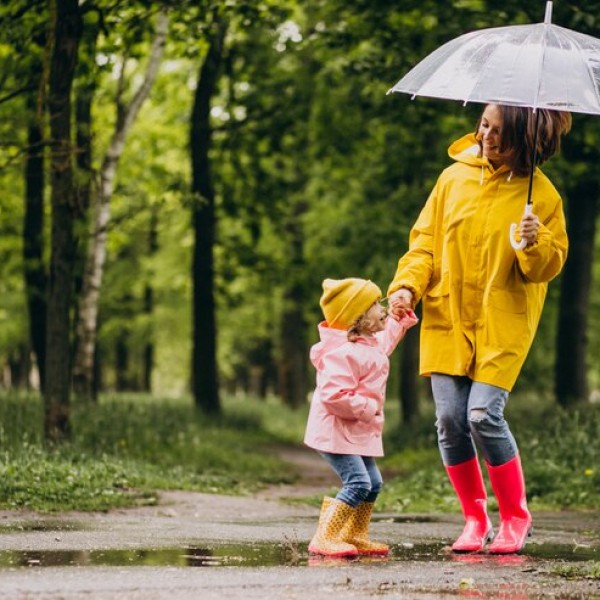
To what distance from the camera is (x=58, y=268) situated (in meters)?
12.2

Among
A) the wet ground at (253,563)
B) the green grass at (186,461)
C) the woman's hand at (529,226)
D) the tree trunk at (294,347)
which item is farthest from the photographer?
the tree trunk at (294,347)

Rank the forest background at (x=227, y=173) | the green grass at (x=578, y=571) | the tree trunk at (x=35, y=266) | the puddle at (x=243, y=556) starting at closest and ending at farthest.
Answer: the green grass at (x=578, y=571) < the puddle at (x=243, y=556) < the forest background at (x=227, y=173) < the tree trunk at (x=35, y=266)

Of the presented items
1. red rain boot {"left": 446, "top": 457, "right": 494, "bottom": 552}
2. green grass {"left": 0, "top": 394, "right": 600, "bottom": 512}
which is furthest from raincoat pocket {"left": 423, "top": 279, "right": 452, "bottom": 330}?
green grass {"left": 0, "top": 394, "right": 600, "bottom": 512}

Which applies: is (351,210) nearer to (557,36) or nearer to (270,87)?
(270,87)

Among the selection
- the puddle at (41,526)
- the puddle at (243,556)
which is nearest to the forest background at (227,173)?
the puddle at (41,526)

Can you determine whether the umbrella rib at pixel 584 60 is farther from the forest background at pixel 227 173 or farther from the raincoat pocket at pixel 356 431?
the forest background at pixel 227 173

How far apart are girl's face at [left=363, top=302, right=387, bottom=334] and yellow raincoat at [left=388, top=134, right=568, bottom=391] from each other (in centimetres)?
23

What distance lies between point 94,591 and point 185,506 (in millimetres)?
5994

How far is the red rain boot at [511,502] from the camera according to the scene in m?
6.74

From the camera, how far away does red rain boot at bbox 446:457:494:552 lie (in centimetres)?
680

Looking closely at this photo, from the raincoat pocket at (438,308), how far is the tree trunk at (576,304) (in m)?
13.2

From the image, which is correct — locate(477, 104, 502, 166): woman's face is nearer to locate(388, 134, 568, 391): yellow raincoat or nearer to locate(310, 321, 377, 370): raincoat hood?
locate(388, 134, 568, 391): yellow raincoat

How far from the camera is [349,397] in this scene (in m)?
6.55

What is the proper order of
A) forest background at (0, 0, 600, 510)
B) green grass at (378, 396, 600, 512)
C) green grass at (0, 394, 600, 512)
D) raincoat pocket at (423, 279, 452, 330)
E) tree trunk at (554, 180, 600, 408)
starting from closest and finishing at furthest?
raincoat pocket at (423, 279, 452, 330), green grass at (0, 394, 600, 512), green grass at (378, 396, 600, 512), forest background at (0, 0, 600, 510), tree trunk at (554, 180, 600, 408)
